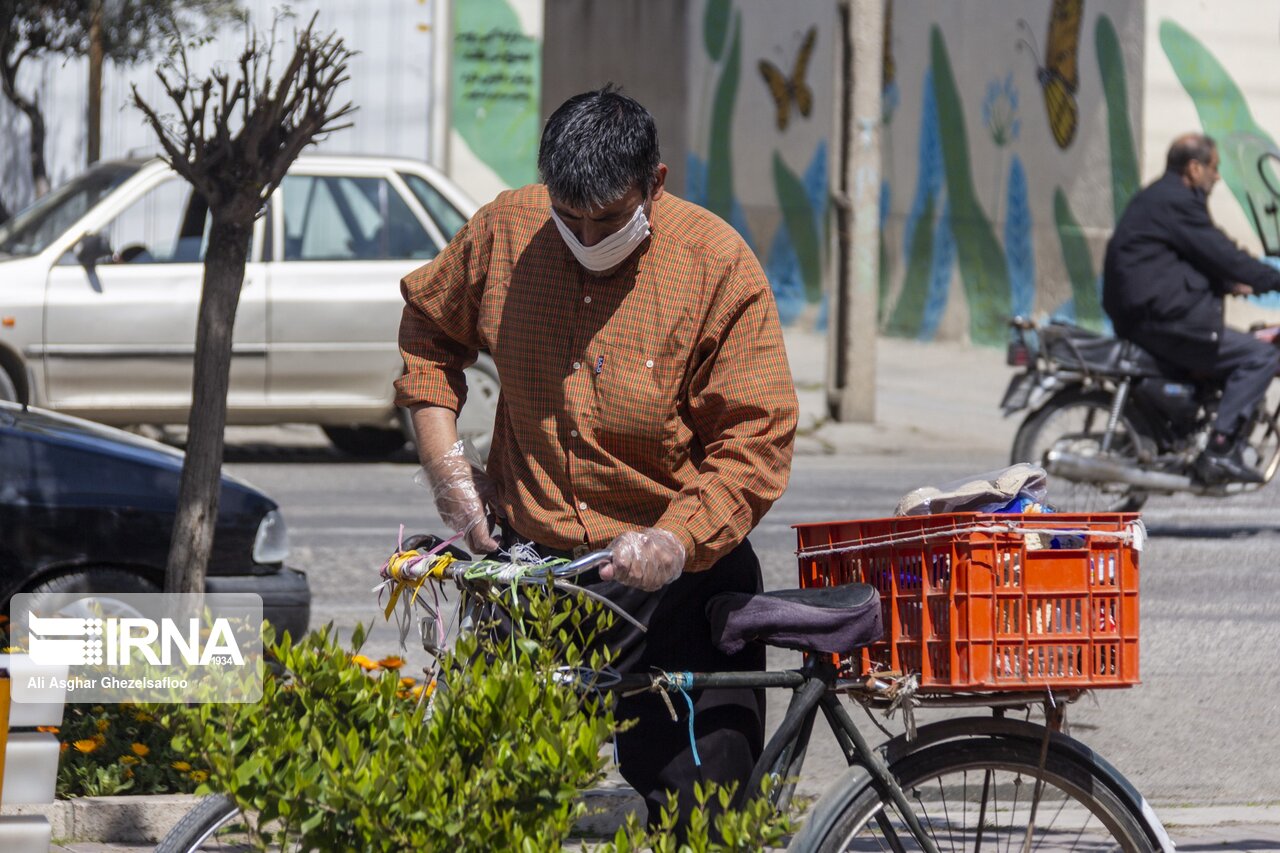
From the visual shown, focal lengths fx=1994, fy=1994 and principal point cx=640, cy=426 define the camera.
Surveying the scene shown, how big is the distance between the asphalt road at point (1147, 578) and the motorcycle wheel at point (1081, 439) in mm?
339

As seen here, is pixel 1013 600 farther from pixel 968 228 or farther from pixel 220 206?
pixel 968 228

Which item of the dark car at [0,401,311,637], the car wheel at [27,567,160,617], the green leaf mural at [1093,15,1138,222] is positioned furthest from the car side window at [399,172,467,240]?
the green leaf mural at [1093,15,1138,222]

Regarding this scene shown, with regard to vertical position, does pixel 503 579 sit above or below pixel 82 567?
above

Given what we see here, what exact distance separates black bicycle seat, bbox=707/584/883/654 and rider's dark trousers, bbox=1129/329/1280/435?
Result: 22.8 ft

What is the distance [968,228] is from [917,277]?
0.91 meters

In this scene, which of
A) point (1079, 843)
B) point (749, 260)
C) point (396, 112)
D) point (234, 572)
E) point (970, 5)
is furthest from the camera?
point (396, 112)

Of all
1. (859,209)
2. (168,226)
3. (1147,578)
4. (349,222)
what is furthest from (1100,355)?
(168,226)

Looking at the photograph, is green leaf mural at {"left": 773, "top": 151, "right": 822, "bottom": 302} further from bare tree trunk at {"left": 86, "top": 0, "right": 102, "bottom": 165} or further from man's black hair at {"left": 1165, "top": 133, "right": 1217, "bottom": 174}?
man's black hair at {"left": 1165, "top": 133, "right": 1217, "bottom": 174}

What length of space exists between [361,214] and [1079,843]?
9.10 metres

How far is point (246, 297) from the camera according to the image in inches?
470

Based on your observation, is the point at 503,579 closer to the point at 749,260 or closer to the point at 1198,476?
the point at 749,260

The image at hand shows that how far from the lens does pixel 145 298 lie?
11.9m

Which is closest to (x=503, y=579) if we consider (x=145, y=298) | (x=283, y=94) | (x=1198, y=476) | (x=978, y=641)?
(x=978, y=641)

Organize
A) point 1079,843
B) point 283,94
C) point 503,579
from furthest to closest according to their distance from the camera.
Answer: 1. point 283,94
2. point 1079,843
3. point 503,579
